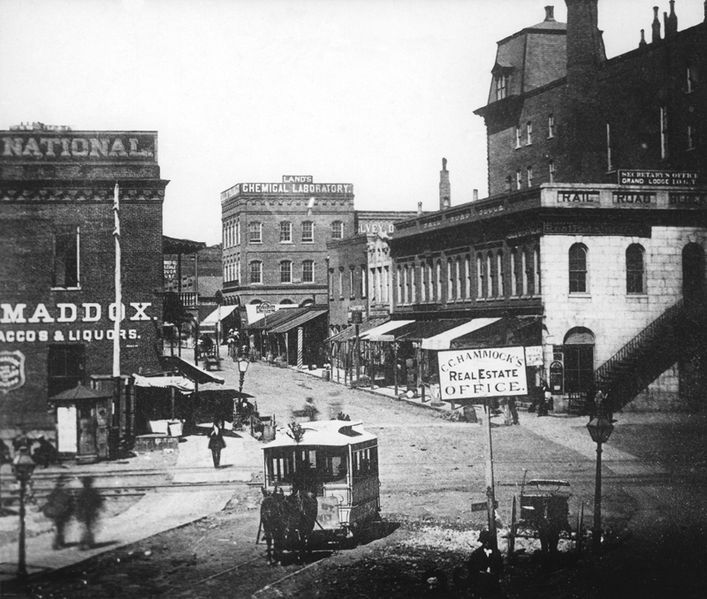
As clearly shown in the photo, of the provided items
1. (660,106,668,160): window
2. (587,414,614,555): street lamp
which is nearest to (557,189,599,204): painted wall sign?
(587,414,614,555): street lamp

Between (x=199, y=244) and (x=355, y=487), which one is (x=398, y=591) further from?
(x=199, y=244)

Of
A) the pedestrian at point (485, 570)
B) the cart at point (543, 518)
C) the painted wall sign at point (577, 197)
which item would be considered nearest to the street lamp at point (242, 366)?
the pedestrian at point (485, 570)

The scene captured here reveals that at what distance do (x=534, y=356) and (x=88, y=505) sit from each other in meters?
9.81

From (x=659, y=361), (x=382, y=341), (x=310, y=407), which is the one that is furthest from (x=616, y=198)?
(x=310, y=407)

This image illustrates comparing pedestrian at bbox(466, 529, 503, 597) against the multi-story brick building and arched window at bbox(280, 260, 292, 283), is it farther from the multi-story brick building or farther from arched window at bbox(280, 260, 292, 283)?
arched window at bbox(280, 260, 292, 283)

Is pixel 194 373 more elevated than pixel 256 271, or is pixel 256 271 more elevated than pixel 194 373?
pixel 256 271

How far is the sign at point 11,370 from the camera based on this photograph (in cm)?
1298

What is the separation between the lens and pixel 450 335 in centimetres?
1730

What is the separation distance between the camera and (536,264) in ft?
59.9

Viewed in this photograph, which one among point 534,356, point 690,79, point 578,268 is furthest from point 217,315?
point 690,79

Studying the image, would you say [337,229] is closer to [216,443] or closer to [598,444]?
[216,443]

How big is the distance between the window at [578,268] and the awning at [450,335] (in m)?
2.00

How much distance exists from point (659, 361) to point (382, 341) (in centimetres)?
623

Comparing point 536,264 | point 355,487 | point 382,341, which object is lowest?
point 355,487
